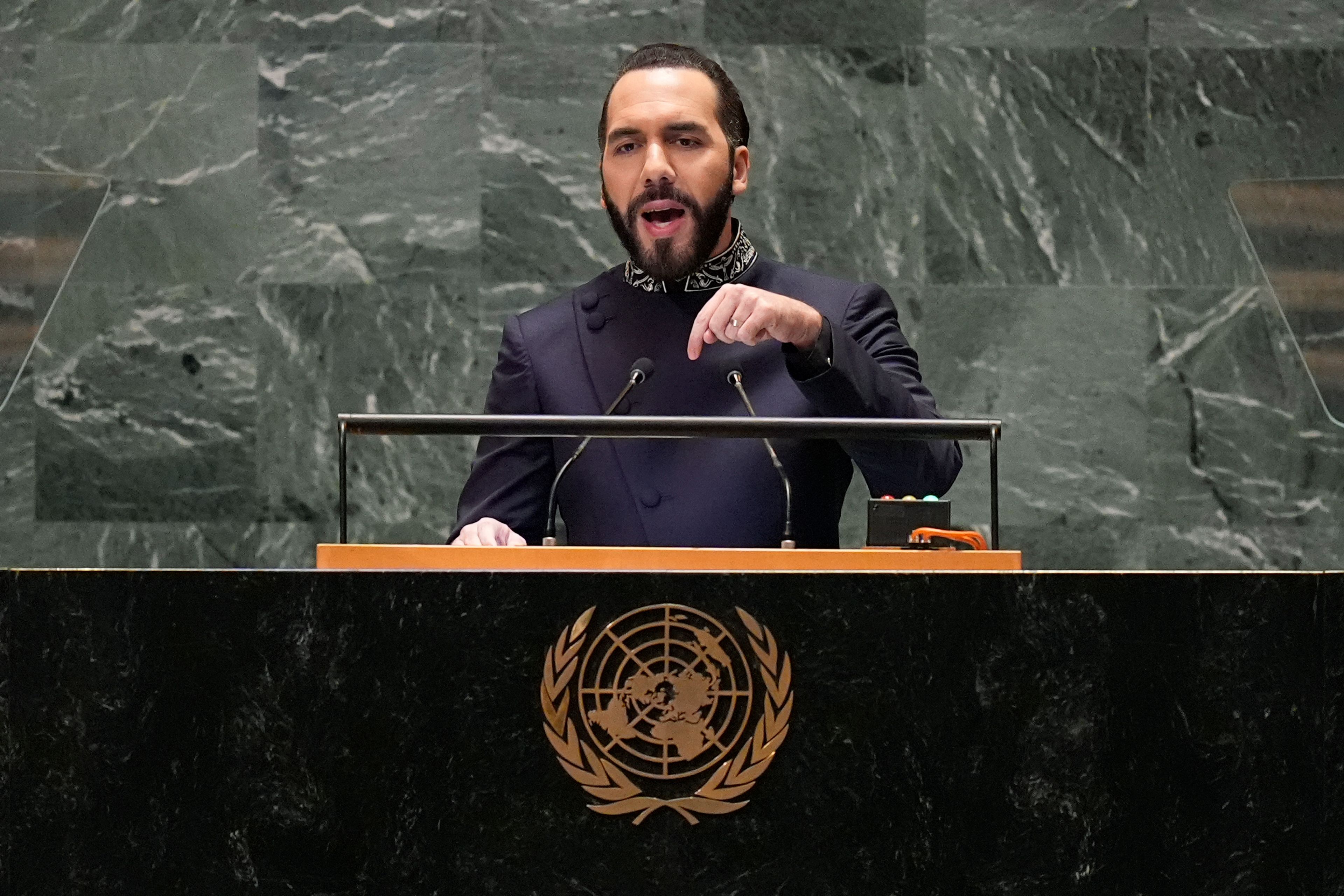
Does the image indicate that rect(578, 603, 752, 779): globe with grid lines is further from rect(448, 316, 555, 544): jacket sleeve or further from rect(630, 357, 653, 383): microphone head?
rect(448, 316, 555, 544): jacket sleeve

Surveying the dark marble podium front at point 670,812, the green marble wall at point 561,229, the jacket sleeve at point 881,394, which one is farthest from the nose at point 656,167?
the green marble wall at point 561,229

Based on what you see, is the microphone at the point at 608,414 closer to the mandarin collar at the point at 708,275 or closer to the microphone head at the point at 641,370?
the microphone head at the point at 641,370

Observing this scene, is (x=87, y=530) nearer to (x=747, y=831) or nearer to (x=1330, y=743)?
(x=747, y=831)

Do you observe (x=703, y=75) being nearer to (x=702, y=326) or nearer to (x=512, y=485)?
(x=512, y=485)

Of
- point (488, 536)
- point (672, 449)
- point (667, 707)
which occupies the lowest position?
point (667, 707)

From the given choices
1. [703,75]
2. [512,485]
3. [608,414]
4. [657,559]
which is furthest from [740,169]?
[657,559]

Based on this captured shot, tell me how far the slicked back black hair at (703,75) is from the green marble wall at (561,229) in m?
1.46

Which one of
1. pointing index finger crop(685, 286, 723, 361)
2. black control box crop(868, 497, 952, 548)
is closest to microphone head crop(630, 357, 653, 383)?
pointing index finger crop(685, 286, 723, 361)

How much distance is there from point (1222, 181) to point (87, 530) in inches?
132

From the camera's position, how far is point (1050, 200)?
4.56 meters

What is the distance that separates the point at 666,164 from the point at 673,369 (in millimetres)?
386

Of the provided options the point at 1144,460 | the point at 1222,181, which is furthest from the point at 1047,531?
the point at 1222,181

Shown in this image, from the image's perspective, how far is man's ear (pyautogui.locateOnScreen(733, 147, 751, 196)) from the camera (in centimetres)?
309

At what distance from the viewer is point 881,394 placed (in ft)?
8.23
